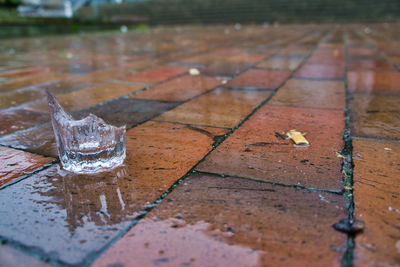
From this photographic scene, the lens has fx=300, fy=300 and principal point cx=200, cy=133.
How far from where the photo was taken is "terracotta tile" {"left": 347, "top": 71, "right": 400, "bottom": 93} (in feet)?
7.79

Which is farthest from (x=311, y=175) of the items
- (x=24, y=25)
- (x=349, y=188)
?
(x=24, y=25)

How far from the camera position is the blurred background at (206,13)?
982 centimetres

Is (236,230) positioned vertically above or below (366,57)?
below

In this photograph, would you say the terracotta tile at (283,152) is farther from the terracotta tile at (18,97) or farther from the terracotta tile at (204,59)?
the terracotta tile at (204,59)

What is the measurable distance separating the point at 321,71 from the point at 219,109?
1.64 metres

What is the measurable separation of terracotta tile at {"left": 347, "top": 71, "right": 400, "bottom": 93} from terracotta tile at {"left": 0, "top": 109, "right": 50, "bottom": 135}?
227cm

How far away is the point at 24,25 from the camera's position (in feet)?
27.8

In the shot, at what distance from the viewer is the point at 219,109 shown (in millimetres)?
1935

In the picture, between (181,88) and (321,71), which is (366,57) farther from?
(181,88)

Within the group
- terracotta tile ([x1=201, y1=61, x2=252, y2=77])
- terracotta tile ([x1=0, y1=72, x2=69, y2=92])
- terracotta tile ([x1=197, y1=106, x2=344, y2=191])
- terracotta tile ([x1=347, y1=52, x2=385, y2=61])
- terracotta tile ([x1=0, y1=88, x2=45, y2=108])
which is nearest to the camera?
terracotta tile ([x1=197, y1=106, x2=344, y2=191])

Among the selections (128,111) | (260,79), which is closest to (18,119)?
(128,111)

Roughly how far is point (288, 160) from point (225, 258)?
2.01ft

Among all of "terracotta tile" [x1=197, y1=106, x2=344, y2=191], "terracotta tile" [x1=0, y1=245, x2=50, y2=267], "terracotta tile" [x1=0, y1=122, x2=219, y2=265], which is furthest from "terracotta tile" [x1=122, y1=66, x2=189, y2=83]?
"terracotta tile" [x1=0, y1=245, x2=50, y2=267]

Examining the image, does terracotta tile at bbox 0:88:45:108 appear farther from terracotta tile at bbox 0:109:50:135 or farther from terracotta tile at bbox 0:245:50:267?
terracotta tile at bbox 0:245:50:267
